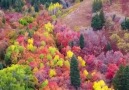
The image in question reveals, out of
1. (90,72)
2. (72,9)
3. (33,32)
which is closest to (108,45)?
(90,72)

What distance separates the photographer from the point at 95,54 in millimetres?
154875

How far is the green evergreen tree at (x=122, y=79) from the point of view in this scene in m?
127

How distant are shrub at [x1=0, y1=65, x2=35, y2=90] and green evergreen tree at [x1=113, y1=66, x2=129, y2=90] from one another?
25.5m

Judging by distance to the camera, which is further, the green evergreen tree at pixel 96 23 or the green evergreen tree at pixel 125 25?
the green evergreen tree at pixel 96 23

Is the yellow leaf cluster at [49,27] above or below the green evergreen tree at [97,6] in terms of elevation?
below

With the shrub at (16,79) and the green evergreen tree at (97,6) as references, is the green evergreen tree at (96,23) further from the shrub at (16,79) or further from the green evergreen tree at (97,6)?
the shrub at (16,79)

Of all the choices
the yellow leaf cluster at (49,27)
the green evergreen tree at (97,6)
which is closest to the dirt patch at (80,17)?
the green evergreen tree at (97,6)

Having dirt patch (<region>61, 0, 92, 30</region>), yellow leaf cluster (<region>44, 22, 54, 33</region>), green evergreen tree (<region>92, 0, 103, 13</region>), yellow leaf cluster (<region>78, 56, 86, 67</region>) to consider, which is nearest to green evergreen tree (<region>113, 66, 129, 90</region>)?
yellow leaf cluster (<region>78, 56, 86, 67</region>)

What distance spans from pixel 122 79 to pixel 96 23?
145ft

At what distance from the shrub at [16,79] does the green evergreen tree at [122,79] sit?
25476 millimetres

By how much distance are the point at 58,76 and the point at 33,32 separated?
89.7ft

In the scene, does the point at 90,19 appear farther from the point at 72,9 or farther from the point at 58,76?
the point at 58,76

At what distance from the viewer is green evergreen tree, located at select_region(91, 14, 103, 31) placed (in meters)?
168

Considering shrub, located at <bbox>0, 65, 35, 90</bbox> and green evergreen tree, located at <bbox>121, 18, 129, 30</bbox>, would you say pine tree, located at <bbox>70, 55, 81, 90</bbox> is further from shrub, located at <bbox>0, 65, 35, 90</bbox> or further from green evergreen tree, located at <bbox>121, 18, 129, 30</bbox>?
green evergreen tree, located at <bbox>121, 18, 129, 30</bbox>
